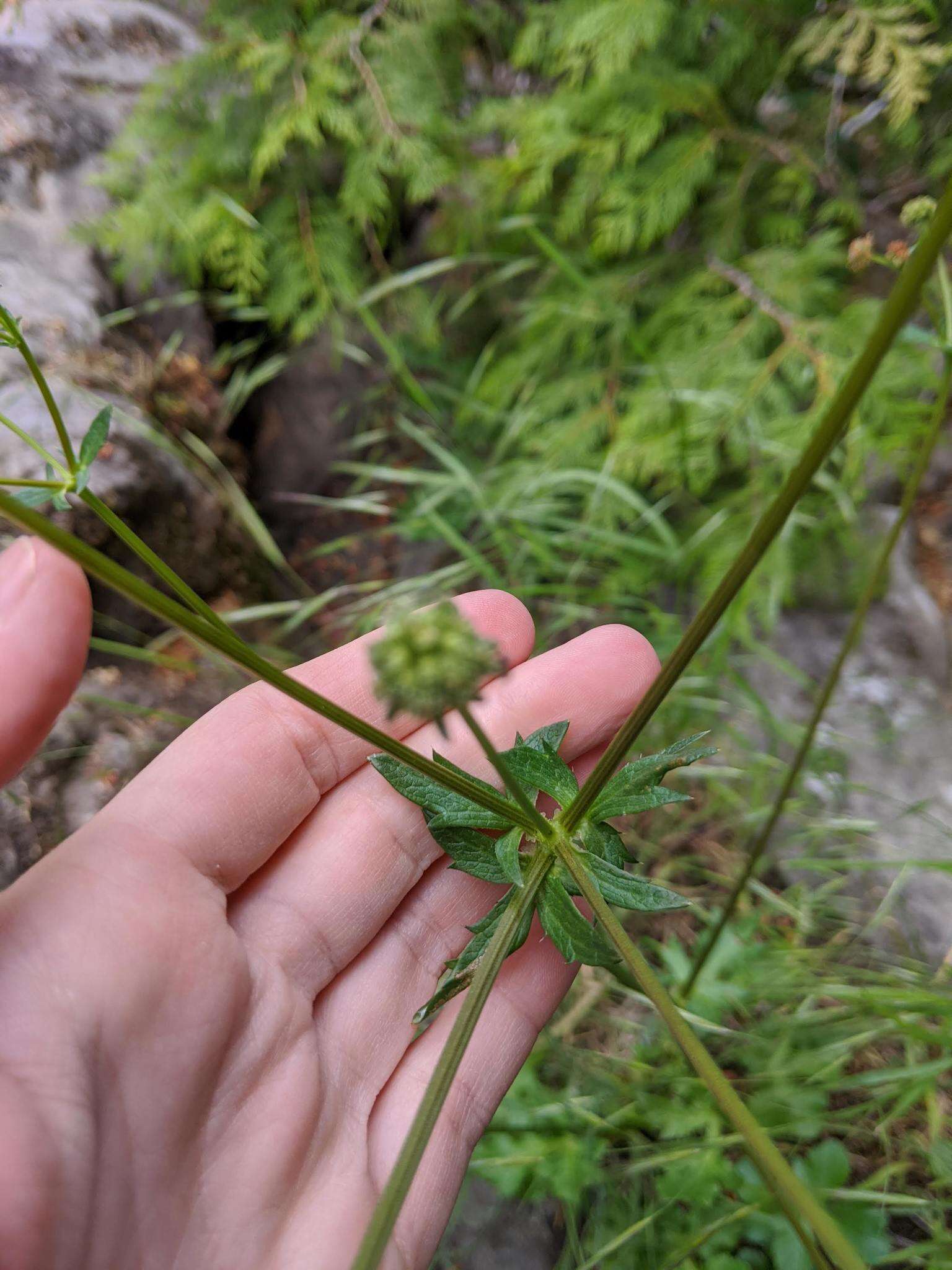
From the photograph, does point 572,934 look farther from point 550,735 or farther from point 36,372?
point 36,372

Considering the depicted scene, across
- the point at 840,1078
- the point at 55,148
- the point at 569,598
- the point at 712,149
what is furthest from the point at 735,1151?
the point at 55,148

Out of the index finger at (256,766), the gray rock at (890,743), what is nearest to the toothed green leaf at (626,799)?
the index finger at (256,766)

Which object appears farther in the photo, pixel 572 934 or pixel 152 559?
pixel 572 934

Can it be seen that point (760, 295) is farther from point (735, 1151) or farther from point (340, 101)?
point (735, 1151)

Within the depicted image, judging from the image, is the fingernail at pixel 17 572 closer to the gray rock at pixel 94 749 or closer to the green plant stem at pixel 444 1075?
the gray rock at pixel 94 749

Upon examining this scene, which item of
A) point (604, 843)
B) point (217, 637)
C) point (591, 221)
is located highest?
point (591, 221)

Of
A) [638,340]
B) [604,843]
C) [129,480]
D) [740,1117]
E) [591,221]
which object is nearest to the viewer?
[740,1117]

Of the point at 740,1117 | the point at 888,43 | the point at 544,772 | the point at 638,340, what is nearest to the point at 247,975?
the point at 544,772

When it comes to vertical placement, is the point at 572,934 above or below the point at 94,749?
below
